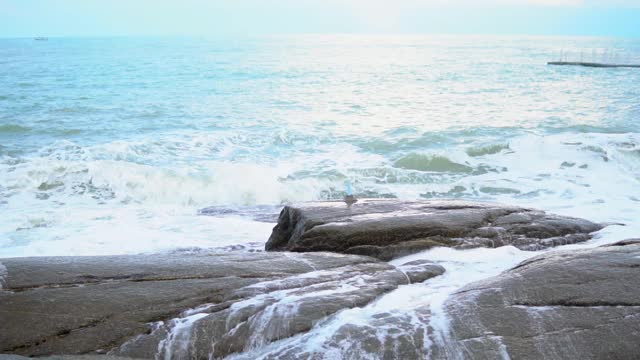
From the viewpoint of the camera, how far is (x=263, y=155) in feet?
53.2

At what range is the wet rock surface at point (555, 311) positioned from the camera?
11.6 feet

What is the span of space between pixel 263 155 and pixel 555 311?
12.9m

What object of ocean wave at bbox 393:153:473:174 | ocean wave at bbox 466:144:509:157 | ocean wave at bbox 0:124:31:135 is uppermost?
ocean wave at bbox 0:124:31:135

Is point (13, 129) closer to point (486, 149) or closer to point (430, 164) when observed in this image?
point (430, 164)

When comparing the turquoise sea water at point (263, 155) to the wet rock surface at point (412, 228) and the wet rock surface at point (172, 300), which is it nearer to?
the wet rock surface at point (412, 228)

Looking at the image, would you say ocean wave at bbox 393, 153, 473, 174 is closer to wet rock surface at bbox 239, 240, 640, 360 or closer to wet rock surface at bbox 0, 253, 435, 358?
wet rock surface at bbox 0, 253, 435, 358

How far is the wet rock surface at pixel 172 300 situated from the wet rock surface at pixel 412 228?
0.66 m

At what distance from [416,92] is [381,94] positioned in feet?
8.72

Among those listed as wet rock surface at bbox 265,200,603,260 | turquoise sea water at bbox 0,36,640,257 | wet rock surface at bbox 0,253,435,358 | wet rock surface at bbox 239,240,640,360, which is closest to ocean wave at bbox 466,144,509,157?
turquoise sea water at bbox 0,36,640,257

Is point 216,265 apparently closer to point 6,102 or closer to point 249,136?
point 249,136


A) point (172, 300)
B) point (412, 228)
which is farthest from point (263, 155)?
point (172, 300)

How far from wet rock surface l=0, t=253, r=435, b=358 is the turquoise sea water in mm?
3296

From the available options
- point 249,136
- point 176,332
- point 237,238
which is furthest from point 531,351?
point 249,136

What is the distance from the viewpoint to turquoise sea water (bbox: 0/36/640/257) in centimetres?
998
